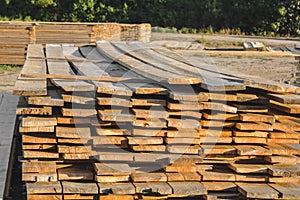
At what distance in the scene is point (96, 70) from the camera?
6.68 metres

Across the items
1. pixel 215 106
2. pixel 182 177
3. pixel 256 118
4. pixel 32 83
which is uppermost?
pixel 32 83

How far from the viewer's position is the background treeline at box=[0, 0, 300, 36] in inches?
1224

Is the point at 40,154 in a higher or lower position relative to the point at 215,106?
lower

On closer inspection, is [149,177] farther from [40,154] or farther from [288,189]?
[288,189]

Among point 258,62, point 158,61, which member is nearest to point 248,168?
point 158,61

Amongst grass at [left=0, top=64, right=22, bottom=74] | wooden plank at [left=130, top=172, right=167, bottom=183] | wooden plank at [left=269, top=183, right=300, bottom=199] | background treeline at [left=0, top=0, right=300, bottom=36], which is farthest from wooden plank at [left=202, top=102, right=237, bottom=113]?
background treeline at [left=0, top=0, right=300, bottom=36]

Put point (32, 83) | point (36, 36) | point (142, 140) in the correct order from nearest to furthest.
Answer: point (142, 140) → point (32, 83) → point (36, 36)

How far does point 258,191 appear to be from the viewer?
5398 millimetres

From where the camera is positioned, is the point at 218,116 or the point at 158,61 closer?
the point at 218,116

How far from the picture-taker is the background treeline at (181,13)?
3108 centimetres

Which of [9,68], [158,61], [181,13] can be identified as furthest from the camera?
[181,13]

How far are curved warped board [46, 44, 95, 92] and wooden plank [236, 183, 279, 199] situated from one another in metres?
1.53

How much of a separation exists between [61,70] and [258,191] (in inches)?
95.0

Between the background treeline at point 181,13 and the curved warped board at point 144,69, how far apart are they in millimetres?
22327
